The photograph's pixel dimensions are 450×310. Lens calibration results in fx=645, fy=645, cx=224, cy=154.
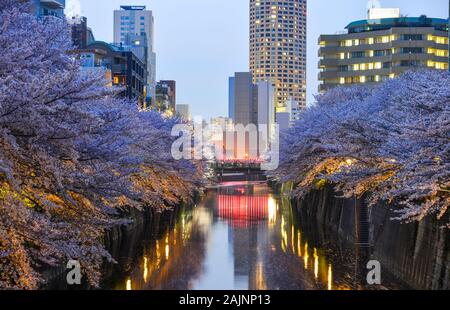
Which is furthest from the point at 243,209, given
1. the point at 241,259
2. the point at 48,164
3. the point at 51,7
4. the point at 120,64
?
the point at 48,164

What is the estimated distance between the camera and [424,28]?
114 metres

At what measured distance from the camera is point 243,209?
2992 inches

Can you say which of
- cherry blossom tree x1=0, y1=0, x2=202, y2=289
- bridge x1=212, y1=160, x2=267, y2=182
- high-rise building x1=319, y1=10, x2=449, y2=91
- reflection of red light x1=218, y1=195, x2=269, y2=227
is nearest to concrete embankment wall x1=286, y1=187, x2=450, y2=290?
cherry blossom tree x1=0, y1=0, x2=202, y2=289

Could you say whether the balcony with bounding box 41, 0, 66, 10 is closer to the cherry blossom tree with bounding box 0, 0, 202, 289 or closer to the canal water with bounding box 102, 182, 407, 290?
the canal water with bounding box 102, 182, 407, 290

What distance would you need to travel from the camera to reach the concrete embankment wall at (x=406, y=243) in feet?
86.5

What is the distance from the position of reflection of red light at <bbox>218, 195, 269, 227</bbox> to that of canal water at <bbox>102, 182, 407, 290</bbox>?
5.97ft

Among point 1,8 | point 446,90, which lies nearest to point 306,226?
point 446,90

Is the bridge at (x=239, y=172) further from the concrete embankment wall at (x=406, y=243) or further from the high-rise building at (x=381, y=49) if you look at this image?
the concrete embankment wall at (x=406, y=243)

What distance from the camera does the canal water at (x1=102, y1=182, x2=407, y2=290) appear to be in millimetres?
31109

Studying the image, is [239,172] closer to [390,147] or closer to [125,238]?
[125,238]

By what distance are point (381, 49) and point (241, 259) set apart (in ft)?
290
